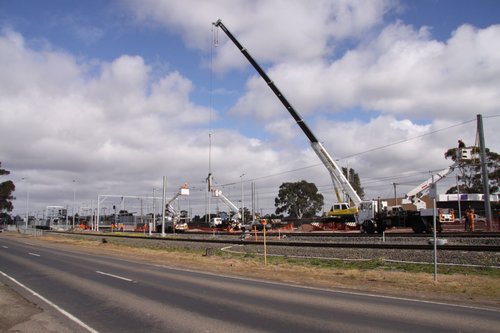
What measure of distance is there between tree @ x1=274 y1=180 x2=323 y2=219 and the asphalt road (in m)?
87.1

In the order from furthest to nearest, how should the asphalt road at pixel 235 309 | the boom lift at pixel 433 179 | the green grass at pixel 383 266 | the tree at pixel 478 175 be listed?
the tree at pixel 478 175 < the boom lift at pixel 433 179 < the green grass at pixel 383 266 < the asphalt road at pixel 235 309

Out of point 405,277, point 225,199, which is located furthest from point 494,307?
point 225,199

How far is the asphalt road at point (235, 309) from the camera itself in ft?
27.6

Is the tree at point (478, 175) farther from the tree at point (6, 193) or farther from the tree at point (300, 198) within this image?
the tree at point (6, 193)

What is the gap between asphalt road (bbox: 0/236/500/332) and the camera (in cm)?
840

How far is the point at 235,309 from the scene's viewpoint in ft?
33.0

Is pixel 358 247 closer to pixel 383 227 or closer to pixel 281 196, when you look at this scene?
pixel 383 227

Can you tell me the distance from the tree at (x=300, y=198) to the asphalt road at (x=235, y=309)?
87.1 metres

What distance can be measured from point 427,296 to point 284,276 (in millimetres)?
6267

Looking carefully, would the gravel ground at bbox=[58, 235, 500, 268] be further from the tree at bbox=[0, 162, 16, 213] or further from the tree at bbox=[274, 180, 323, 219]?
the tree at bbox=[0, 162, 16, 213]

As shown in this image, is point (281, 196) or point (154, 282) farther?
point (281, 196)

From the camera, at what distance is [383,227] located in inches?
1558

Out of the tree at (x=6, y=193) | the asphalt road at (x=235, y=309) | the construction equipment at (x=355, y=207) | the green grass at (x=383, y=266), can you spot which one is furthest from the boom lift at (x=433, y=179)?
the tree at (x=6, y=193)

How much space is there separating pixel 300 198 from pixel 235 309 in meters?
92.8
